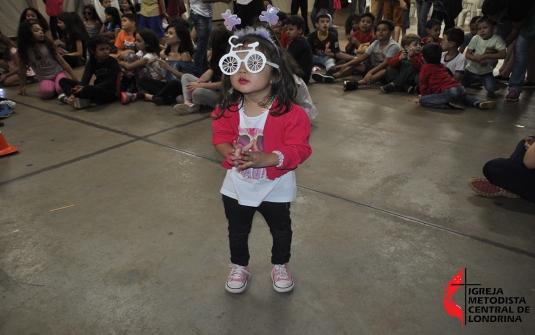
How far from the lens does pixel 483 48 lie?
17.8 ft

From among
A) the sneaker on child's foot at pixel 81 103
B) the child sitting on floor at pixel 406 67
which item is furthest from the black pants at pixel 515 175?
the sneaker on child's foot at pixel 81 103

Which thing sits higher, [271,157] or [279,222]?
[271,157]

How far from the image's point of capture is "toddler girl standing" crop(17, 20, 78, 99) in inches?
204

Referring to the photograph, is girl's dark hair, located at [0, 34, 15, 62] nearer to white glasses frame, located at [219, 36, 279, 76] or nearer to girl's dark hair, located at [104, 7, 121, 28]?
girl's dark hair, located at [104, 7, 121, 28]

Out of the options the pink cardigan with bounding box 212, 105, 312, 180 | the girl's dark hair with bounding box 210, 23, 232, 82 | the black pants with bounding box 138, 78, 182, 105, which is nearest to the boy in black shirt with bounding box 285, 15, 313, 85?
the girl's dark hair with bounding box 210, 23, 232, 82

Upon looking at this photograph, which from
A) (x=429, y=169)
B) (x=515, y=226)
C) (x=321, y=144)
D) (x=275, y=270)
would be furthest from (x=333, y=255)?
(x=321, y=144)

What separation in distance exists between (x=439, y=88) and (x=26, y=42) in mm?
5111

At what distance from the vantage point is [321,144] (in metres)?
3.83

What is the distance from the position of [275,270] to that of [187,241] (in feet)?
2.03

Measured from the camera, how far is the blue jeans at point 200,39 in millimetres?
5559

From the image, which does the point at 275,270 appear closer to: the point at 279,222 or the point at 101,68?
the point at 279,222

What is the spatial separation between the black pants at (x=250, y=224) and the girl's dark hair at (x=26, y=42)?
4.64 meters

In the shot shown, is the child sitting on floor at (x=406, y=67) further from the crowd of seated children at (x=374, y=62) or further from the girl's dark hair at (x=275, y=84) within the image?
the girl's dark hair at (x=275, y=84)

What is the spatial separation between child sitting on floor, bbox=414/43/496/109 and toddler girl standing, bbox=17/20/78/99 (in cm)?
462
